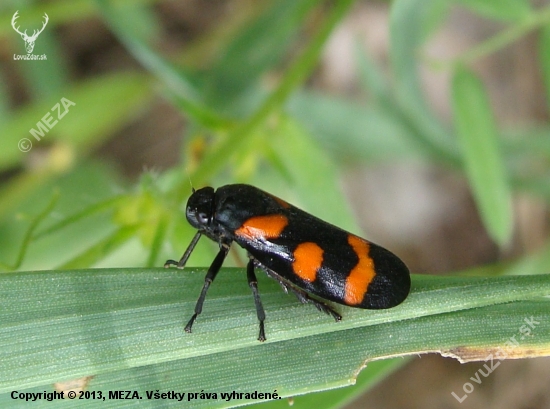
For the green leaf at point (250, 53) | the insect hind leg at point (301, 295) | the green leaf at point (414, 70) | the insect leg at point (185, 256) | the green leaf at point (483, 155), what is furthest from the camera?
the green leaf at point (250, 53)

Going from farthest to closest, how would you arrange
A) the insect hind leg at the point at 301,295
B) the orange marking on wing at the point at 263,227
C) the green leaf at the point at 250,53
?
the green leaf at the point at 250,53
the orange marking on wing at the point at 263,227
the insect hind leg at the point at 301,295

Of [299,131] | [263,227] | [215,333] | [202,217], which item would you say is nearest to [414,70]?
[299,131]

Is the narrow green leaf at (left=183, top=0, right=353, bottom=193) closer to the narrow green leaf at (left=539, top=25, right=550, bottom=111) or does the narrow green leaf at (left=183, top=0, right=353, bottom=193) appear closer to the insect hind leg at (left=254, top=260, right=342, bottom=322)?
the insect hind leg at (left=254, top=260, right=342, bottom=322)

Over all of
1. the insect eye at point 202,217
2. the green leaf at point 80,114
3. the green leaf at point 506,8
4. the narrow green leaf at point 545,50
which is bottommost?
the green leaf at point 80,114

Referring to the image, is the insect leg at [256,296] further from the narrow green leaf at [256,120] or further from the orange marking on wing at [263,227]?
the narrow green leaf at [256,120]

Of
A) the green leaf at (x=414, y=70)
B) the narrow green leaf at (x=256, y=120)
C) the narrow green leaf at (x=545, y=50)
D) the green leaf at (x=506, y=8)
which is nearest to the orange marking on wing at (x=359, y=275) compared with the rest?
the narrow green leaf at (x=256, y=120)

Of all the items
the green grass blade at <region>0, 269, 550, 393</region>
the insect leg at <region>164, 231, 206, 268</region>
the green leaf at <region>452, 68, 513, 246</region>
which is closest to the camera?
the green grass blade at <region>0, 269, 550, 393</region>

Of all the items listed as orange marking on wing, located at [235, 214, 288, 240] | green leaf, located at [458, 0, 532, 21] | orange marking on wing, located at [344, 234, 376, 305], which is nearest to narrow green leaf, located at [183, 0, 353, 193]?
orange marking on wing, located at [235, 214, 288, 240]

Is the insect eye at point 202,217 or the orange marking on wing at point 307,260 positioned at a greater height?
the orange marking on wing at point 307,260
